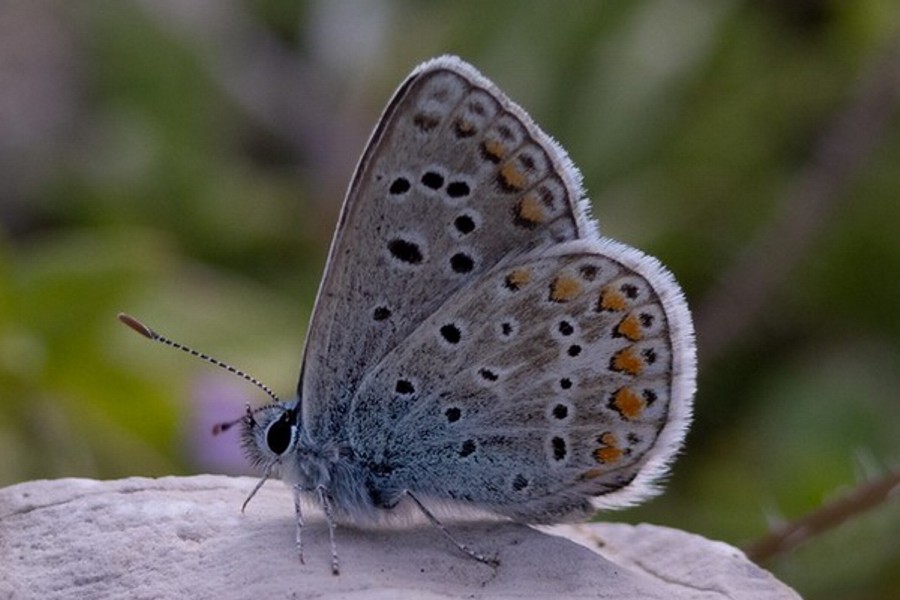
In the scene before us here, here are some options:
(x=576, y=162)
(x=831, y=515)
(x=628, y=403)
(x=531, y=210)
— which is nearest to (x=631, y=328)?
(x=628, y=403)

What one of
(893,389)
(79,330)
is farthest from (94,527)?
(893,389)

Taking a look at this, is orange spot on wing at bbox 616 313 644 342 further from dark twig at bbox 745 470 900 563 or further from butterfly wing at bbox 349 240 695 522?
dark twig at bbox 745 470 900 563

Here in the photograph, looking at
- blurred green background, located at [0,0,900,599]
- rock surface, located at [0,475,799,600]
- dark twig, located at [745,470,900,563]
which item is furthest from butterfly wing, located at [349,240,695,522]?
blurred green background, located at [0,0,900,599]

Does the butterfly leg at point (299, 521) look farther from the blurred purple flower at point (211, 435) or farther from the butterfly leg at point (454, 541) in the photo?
the blurred purple flower at point (211, 435)

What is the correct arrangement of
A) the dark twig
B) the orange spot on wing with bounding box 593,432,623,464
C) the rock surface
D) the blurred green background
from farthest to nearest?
the blurred green background → the dark twig → the orange spot on wing with bounding box 593,432,623,464 → the rock surface

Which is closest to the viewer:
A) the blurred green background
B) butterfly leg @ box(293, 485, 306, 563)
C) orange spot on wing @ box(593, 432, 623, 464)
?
butterfly leg @ box(293, 485, 306, 563)

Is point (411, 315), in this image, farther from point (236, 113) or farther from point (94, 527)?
point (236, 113)

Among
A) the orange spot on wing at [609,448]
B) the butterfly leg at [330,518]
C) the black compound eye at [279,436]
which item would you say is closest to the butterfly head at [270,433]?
the black compound eye at [279,436]
